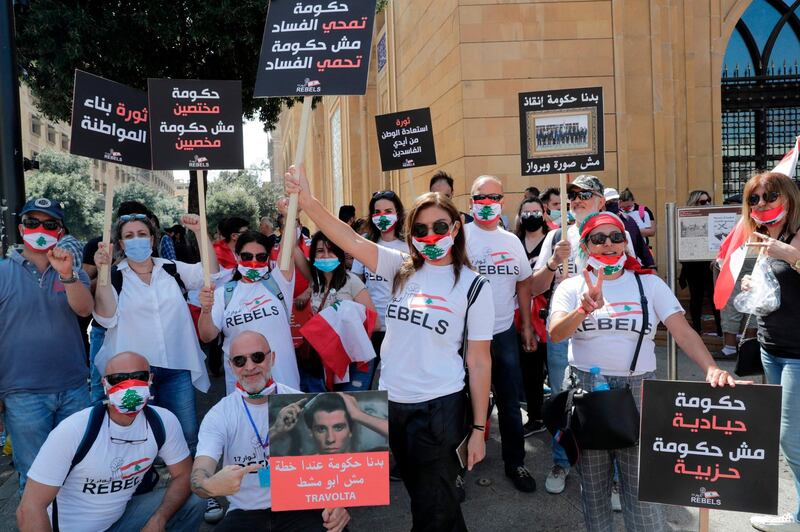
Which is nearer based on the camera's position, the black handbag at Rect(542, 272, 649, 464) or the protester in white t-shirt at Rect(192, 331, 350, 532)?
the black handbag at Rect(542, 272, 649, 464)

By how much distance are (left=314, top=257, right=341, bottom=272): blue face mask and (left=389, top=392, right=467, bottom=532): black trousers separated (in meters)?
2.01

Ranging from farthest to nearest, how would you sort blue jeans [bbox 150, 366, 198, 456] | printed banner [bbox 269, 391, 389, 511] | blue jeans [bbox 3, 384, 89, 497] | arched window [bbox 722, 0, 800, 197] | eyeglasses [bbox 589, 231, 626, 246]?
arched window [bbox 722, 0, 800, 197], blue jeans [bbox 150, 366, 198, 456], blue jeans [bbox 3, 384, 89, 497], eyeglasses [bbox 589, 231, 626, 246], printed banner [bbox 269, 391, 389, 511]

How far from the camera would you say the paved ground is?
411 centimetres

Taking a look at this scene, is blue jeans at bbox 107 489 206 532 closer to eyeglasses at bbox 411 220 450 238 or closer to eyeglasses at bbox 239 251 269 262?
eyeglasses at bbox 239 251 269 262

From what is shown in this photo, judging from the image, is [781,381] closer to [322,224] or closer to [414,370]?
[414,370]

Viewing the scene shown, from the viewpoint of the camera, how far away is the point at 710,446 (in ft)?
9.19

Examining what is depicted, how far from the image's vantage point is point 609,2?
34.0ft

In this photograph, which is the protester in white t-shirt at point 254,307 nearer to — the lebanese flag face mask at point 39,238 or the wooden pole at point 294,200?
the wooden pole at point 294,200

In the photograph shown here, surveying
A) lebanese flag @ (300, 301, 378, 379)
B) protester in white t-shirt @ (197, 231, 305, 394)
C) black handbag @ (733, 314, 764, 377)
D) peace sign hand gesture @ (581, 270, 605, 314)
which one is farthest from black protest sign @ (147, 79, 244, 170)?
black handbag @ (733, 314, 764, 377)

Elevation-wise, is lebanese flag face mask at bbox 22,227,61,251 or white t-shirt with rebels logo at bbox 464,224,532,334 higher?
lebanese flag face mask at bbox 22,227,61,251

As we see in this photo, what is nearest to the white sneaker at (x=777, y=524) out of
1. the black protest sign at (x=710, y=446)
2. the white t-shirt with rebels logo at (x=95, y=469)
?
the black protest sign at (x=710, y=446)

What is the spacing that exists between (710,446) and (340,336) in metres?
2.58

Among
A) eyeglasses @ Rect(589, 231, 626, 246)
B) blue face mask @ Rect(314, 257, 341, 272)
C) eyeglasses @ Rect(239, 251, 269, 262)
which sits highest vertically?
eyeglasses @ Rect(589, 231, 626, 246)

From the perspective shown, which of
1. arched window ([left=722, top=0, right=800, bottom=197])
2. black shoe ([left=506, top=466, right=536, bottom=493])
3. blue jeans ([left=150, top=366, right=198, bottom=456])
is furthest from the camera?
arched window ([left=722, top=0, right=800, bottom=197])
